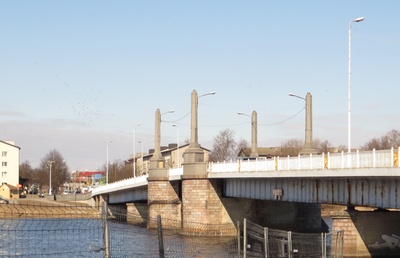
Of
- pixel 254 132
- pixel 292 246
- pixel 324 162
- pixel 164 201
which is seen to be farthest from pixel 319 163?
pixel 254 132

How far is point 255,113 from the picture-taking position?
7894 cm

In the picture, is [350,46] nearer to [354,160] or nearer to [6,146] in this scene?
[354,160]

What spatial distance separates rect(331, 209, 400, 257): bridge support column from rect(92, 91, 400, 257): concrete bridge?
0.05 meters

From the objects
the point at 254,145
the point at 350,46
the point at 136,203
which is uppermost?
the point at 350,46

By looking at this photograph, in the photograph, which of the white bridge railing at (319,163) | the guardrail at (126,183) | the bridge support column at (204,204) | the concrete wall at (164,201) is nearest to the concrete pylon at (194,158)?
the bridge support column at (204,204)

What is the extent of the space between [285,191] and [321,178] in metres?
7.11

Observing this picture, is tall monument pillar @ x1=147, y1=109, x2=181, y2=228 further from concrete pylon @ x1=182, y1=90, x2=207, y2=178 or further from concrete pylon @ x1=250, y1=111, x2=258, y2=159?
concrete pylon @ x1=250, y1=111, x2=258, y2=159

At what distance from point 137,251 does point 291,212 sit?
26.1 m

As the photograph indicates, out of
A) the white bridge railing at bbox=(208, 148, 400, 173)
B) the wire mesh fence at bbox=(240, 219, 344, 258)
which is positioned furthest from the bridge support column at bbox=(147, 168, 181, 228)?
the wire mesh fence at bbox=(240, 219, 344, 258)

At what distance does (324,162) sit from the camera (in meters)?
44.4

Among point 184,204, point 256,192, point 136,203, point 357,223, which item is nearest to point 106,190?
point 136,203

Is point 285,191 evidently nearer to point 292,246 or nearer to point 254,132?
point 292,246

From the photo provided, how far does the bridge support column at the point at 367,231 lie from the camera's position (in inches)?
1689

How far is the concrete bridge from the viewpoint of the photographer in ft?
131
